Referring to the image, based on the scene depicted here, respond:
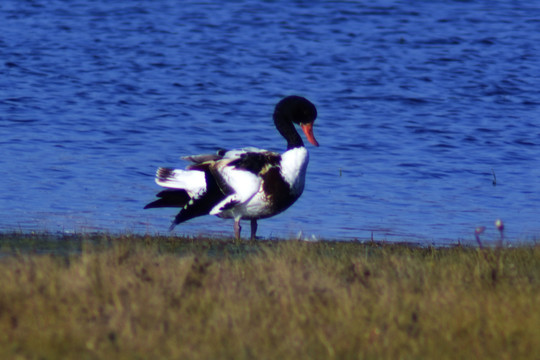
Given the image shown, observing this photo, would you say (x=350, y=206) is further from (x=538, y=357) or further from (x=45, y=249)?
(x=538, y=357)

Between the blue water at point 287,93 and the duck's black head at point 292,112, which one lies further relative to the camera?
the blue water at point 287,93

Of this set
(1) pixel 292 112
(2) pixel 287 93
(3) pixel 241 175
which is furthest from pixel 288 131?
(2) pixel 287 93

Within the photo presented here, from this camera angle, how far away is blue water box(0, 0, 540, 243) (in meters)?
12.6

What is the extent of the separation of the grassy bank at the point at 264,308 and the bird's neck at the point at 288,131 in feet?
7.81

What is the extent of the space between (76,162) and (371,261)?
26.5 feet

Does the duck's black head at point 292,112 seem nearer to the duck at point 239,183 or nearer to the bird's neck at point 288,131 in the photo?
the bird's neck at point 288,131

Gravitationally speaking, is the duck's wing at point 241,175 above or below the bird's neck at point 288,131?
below

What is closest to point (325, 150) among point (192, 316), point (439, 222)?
point (439, 222)

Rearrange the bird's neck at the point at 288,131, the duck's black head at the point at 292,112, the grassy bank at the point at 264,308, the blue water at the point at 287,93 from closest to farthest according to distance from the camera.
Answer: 1. the grassy bank at the point at 264,308
2. the bird's neck at the point at 288,131
3. the duck's black head at the point at 292,112
4. the blue water at the point at 287,93

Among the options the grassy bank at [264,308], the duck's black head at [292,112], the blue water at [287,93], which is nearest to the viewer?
the grassy bank at [264,308]

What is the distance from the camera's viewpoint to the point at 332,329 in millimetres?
5520

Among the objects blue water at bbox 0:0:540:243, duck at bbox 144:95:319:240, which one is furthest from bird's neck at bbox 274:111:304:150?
blue water at bbox 0:0:540:243

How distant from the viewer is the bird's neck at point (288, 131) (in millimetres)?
9711

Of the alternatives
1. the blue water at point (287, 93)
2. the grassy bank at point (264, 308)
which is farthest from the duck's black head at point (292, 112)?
the grassy bank at point (264, 308)
